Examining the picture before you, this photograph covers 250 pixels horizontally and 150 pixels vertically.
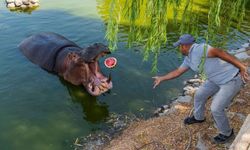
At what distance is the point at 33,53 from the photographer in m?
12.9

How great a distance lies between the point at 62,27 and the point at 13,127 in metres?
6.88

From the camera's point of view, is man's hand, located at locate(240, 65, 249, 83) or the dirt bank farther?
the dirt bank

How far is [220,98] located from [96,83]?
5.11 m

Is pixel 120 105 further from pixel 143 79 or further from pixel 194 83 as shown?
pixel 194 83

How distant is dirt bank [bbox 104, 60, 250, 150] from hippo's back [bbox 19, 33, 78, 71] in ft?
15.3

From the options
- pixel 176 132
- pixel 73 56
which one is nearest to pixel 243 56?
pixel 176 132

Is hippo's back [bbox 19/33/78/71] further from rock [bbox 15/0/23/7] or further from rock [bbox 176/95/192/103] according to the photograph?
rock [bbox 15/0/23/7]

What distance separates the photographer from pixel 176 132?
25.1 feet

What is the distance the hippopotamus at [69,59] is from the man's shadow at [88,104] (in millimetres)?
238

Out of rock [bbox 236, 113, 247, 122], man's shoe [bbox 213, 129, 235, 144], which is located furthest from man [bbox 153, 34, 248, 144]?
Answer: rock [bbox 236, 113, 247, 122]

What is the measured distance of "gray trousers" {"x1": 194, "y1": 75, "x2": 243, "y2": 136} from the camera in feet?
20.3

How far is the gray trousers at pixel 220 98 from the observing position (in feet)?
20.3

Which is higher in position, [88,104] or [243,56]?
[243,56]

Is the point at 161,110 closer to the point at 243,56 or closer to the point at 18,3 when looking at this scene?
the point at 243,56
